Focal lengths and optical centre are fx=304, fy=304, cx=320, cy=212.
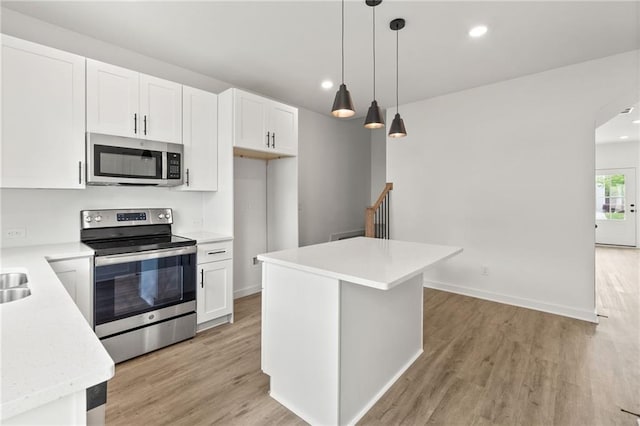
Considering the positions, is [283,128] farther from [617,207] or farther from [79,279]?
[617,207]

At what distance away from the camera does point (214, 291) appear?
9.96ft

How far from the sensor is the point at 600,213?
313 inches

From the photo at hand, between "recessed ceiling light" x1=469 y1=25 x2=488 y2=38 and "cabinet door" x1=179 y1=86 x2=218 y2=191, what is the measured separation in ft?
8.35

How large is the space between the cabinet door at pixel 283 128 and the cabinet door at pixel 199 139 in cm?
63

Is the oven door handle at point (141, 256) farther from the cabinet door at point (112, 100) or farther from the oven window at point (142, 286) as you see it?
the cabinet door at point (112, 100)

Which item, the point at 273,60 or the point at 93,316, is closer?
the point at 93,316

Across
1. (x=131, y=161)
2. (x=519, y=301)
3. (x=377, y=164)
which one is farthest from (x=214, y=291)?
(x=377, y=164)

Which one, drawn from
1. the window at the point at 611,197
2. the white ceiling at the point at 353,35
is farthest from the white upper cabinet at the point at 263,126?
the window at the point at 611,197

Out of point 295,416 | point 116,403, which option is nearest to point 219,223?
point 116,403

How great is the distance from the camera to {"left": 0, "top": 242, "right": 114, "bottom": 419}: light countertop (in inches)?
24.0

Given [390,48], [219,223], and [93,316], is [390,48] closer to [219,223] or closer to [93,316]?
[219,223]

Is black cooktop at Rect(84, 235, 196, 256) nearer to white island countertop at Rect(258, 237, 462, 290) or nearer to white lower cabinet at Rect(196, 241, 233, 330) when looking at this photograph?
white lower cabinet at Rect(196, 241, 233, 330)

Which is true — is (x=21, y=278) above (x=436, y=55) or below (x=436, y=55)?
below

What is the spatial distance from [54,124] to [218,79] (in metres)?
1.84
